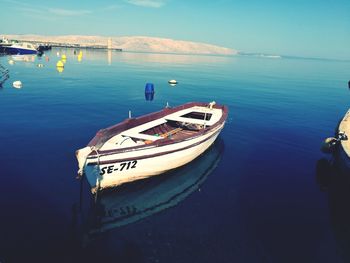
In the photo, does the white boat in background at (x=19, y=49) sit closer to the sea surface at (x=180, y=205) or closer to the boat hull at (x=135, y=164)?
the sea surface at (x=180, y=205)

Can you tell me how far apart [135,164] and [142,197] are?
6.76 feet

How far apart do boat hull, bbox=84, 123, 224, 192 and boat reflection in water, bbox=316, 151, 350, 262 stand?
361 inches

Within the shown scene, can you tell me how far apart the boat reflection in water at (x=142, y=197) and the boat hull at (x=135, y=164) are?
26.4 inches

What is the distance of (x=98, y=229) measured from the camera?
39.4 feet

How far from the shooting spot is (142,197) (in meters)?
14.6

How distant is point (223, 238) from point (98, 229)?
19.5 feet

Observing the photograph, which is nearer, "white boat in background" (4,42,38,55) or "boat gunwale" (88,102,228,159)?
"boat gunwale" (88,102,228,159)

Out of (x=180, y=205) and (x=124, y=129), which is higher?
(x=124, y=129)

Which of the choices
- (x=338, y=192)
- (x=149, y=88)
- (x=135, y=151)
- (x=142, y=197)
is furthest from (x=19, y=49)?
(x=338, y=192)

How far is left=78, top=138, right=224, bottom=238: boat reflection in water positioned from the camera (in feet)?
41.5

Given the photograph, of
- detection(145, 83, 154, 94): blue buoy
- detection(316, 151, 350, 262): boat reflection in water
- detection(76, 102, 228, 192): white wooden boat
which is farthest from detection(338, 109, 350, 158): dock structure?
detection(145, 83, 154, 94): blue buoy

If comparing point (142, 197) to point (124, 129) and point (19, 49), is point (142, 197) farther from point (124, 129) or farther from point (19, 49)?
point (19, 49)

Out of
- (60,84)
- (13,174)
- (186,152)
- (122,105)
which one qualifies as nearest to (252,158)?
(186,152)

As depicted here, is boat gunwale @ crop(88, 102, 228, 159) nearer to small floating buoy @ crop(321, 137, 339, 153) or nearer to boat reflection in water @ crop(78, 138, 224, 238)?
boat reflection in water @ crop(78, 138, 224, 238)
